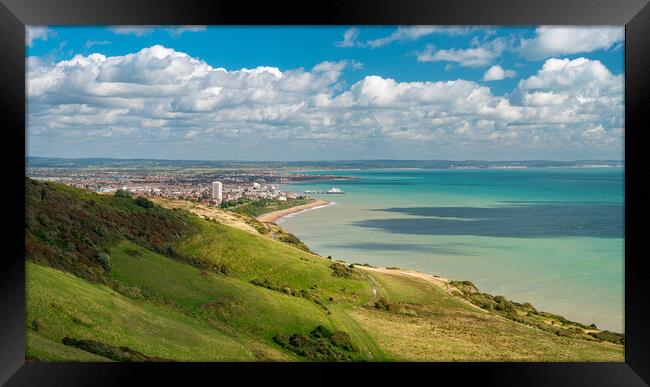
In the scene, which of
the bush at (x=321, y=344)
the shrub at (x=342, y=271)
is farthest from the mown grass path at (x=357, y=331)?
the shrub at (x=342, y=271)

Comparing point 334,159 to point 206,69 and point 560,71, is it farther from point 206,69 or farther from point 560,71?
point 560,71

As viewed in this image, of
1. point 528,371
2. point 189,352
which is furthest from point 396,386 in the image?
point 189,352

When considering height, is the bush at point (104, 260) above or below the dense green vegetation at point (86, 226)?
below

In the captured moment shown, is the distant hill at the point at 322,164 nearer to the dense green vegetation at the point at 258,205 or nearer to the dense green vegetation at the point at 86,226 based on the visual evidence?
the dense green vegetation at the point at 86,226

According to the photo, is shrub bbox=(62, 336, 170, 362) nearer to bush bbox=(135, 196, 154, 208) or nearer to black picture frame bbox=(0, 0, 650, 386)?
black picture frame bbox=(0, 0, 650, 386)

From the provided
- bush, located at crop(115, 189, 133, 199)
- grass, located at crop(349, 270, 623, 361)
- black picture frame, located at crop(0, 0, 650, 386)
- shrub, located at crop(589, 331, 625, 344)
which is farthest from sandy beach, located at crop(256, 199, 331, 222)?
black picture frame, located at crop(0, 0, 650, 386)

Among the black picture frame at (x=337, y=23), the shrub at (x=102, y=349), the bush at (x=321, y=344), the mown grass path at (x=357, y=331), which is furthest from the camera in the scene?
the mown grass path at (x=357, y=331)

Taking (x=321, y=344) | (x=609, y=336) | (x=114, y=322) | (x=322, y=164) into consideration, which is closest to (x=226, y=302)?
(x=321, y=344)
